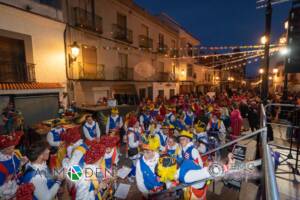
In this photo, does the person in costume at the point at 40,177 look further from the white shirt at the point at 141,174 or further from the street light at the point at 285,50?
the street light at the point at 285,50

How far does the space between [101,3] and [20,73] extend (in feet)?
26.1

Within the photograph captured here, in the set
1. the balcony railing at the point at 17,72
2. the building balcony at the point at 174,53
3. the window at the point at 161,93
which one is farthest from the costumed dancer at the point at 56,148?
the building balcony at the point at 174,53

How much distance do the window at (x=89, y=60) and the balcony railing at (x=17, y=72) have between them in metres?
3.31

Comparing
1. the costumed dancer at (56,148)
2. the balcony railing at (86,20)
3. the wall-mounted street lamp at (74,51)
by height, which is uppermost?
the balcony railing at (86,20)

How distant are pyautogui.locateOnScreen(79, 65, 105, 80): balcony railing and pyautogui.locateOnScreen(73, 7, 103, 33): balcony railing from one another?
268cm

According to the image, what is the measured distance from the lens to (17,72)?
309 inches

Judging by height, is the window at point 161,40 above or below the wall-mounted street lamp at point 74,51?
above

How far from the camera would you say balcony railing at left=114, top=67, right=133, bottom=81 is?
46.4ft

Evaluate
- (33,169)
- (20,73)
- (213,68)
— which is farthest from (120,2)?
(213,68)

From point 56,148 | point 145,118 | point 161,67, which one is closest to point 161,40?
point 161,67

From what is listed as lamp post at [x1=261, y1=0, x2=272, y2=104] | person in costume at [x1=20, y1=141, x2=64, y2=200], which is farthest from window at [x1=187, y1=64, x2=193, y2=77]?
person in costume at [x1=20, y1=141, x2=64, y2=200]

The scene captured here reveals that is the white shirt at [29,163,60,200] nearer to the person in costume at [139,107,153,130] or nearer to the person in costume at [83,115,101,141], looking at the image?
the person in costume at [83,115,101,141]

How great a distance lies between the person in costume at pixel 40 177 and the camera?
7.66 feet

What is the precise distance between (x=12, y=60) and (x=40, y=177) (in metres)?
8.06
